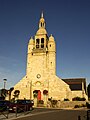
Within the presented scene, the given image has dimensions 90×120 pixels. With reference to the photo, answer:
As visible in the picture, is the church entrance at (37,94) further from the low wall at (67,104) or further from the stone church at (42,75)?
the low wall at (67,104)

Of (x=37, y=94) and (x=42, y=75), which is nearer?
(x=37, y=94)

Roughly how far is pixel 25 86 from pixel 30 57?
284 inches

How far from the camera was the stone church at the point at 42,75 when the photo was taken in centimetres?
4459

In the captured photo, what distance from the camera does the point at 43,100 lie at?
144ft

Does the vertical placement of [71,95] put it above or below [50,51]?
below

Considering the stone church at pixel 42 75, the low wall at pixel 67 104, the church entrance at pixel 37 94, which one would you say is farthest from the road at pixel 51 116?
the church entrance at pixel 37 94

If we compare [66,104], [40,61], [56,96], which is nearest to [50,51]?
[40,61]

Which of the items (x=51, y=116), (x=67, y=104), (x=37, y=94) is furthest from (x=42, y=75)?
(x=51, y=116)

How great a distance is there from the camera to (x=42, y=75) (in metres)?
46.2

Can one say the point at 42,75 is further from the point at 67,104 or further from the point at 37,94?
the point at 67,104

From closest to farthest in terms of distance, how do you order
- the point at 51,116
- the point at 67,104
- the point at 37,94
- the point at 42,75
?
the point at 51,116
the point at 67,104
the point at 37,94
the point at 42,75

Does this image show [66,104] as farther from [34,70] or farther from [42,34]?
[42,34]

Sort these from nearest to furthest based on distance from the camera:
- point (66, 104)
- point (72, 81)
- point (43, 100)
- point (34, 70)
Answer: point (66, 104) < point (43, 100) < point (34, 70) < point (72, 81)

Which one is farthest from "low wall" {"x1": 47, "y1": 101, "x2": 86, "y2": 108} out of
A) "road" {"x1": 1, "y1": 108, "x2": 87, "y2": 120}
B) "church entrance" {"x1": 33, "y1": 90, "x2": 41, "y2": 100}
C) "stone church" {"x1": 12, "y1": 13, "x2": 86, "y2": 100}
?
"road" {"x1": 1, "y1": 108, "x2": 87, "y2": 120}
